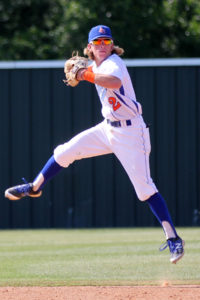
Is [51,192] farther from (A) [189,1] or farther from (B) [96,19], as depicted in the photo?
(A) [189,1]

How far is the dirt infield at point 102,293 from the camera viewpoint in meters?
6.04

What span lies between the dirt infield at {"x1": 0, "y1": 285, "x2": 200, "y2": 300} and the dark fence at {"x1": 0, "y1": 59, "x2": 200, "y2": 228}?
240 inches

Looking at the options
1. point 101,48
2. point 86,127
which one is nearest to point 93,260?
point 101,48

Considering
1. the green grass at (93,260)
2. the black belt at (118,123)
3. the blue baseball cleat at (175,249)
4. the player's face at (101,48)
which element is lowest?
the green grass at (93,260)

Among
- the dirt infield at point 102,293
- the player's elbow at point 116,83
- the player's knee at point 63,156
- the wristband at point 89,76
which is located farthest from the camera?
the player's knee at point 63,156

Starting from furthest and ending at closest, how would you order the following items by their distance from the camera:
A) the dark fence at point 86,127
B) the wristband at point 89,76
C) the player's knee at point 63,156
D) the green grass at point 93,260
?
1. the dark fence at point 86,127
2. the green grass at point 93,260
3. the player's knee at point 63,156
4. the wristband at point 89,76

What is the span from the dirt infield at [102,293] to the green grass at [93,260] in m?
0.26

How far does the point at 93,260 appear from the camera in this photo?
8070 millimetres

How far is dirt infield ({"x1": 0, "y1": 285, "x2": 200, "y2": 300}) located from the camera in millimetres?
6039

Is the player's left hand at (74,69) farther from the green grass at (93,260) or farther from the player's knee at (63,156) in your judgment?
the green grass at (93,260)

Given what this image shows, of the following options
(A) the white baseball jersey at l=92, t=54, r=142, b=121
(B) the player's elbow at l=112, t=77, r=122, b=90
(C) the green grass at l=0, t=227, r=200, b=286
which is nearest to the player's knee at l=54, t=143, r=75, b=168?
(A) the white baseball jersey at l=92, t=54, r=142, b=121

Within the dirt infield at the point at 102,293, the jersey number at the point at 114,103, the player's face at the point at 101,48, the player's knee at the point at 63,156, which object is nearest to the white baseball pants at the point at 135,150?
the jersey number at the point at 114,103

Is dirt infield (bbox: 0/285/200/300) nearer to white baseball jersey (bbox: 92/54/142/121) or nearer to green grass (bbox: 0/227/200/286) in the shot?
green grass (bbox: 0/227/200/286)

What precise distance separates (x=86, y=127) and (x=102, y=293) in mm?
6509
